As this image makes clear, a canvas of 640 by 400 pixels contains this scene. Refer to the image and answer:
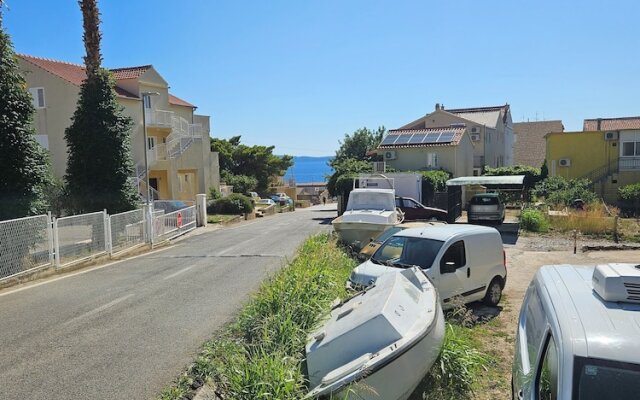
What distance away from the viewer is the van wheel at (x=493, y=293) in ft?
33.8

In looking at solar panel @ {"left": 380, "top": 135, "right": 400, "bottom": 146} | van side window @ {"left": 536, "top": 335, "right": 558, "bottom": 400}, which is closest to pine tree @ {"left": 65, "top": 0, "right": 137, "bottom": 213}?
van side window @ {"left": 536, "top": 335, "right": 558, "bottom": 400}

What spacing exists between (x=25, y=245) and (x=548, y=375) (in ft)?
39.2

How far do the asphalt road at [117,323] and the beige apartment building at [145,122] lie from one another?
49.7ft

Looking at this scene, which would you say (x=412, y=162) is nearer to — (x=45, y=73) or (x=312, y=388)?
(x=45, y=73)

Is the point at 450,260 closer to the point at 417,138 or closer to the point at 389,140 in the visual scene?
the point at 417,138

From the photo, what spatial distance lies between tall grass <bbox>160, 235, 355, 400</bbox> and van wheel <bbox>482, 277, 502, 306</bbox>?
11.6 feet

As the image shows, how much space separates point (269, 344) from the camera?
5.79 metres

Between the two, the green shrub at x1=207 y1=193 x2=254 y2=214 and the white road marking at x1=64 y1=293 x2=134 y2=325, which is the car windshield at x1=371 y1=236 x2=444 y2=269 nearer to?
the white road marking at x1=64 y1=293 x2=134 y2=325

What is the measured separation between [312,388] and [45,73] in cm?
3100

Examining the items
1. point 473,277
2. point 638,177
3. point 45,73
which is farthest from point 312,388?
point 638,177

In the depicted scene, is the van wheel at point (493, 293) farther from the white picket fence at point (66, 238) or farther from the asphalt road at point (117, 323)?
the white picket fence at point (66, 238)

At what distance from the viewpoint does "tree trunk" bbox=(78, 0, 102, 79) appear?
21438mm

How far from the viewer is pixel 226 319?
26.5ft

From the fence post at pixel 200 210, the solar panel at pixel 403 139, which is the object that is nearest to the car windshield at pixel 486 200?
the solar panel at pixel 403 139
